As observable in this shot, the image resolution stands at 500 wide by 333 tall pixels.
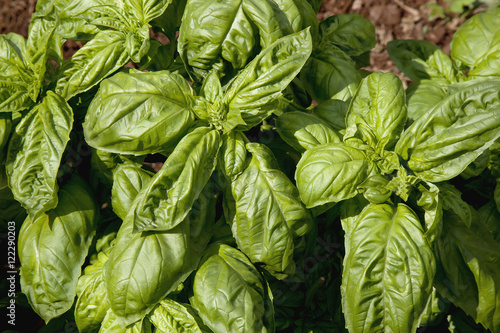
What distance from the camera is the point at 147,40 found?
56.6 inches

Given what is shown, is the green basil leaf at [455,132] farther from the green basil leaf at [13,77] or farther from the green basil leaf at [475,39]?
the green basil leaf at [13,77]

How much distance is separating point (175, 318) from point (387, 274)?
638mm

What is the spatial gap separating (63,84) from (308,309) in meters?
1.22

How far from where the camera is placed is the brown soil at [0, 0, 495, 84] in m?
3.15

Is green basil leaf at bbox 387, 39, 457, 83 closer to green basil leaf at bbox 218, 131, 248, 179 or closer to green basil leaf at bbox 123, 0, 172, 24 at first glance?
green basil leaf at bbox 218, 131, 248, 179

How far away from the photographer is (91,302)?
4.94ft

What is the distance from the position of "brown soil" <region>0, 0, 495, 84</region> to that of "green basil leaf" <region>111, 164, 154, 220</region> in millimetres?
1993

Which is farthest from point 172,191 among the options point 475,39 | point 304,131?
point 475,39

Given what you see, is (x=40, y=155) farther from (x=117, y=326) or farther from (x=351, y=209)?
(x=351, y=209)

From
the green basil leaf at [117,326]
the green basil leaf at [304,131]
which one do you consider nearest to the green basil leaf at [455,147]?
the green basil leaf at [304,131]

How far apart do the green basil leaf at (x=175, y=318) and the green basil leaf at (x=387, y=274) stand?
448mm

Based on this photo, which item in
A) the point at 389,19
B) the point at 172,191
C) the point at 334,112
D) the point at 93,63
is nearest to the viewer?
the point at 172,191

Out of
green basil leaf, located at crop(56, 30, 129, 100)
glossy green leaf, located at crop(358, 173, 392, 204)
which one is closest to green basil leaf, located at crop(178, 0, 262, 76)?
green basil leaf, located at crop(56, 30, 129, 100)

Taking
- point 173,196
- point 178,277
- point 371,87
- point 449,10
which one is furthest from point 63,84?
point 449,10
